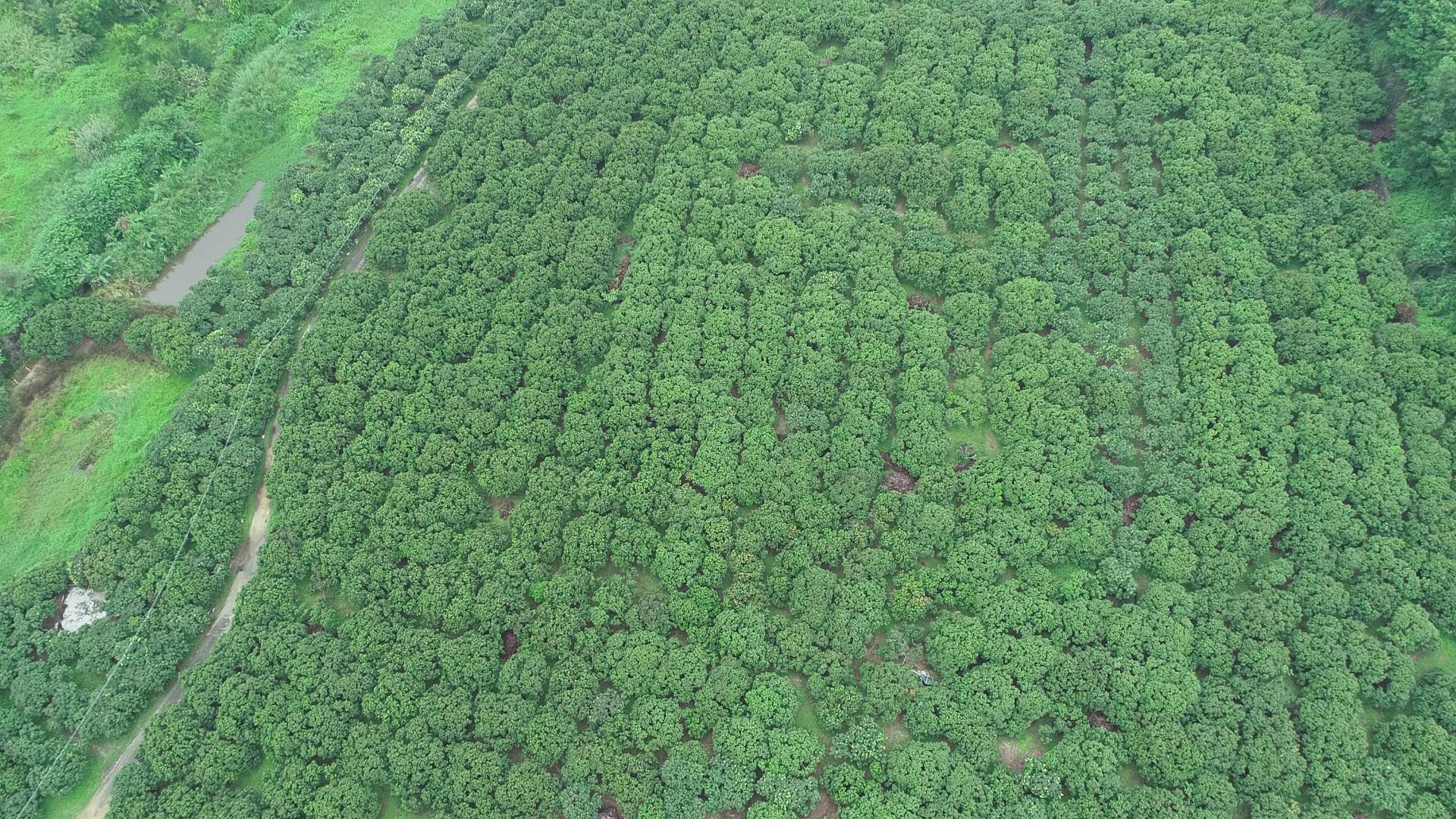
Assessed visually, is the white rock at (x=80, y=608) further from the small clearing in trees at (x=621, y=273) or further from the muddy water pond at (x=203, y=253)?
the small clearing in trees at (x=621, y=273)

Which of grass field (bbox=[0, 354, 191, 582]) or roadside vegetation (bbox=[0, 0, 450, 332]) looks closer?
grass field (bbox=[0, 354, 191, 582])

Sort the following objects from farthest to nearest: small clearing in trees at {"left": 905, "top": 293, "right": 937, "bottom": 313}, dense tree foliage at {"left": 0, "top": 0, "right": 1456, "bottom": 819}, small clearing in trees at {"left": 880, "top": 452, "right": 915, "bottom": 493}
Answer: small clearing in trees at {"left": 905, "top": 293, "right": 937, "bottom": 313} → small clearing in trees at {"left": 880, "top": 452, "right": 915, "bottom": 493} → dense tree foliage at {"left": 0, "top": 0, "right": 1456, "bottom": 819}

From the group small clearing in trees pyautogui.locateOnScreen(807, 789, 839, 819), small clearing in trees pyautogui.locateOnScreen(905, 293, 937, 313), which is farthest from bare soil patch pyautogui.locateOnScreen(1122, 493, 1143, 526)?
small clearing in trees pyautogui.locateOnScreen(807, 789, 839, 819)

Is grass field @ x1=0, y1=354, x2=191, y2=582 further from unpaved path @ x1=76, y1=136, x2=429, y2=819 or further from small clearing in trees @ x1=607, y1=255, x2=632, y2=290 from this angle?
small clearing in trees @ x1=607, y1=255, x2=632, y2=290

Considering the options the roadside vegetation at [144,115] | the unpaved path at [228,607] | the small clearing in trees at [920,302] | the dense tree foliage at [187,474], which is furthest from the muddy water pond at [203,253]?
the small clearing in trees at [920,302]

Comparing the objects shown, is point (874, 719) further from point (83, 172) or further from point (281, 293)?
point (83, 172)

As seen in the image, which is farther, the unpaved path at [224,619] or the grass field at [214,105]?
the grass field at [214,105]

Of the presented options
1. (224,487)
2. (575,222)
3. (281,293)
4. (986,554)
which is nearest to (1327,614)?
(986,554)
